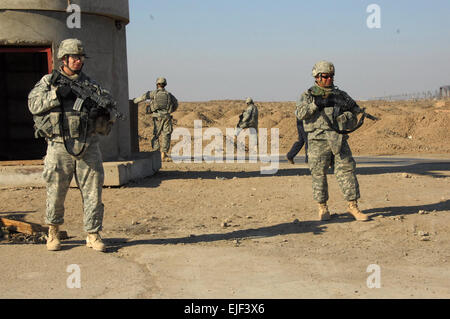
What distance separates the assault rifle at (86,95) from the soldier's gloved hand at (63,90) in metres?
0.03

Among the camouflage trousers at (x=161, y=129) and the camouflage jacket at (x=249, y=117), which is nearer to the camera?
the camouflage trousers at (x=161, y=129)

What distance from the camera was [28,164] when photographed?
8812mm

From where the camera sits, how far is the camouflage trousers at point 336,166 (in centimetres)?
627

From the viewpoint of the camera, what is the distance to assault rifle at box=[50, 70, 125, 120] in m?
4.79

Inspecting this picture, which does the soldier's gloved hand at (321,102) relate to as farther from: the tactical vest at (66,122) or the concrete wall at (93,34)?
the concrete wall at (93,34)

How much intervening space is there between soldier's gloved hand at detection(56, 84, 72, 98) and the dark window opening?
7164 millimetres

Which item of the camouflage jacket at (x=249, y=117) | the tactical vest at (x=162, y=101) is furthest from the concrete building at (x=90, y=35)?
the camouflage jacket at (x=249, y=117)

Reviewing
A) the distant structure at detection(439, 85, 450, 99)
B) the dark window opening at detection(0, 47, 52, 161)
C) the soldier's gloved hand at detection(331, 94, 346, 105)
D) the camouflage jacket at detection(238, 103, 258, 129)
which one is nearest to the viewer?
the soldier's gloved hand at detection(331, 94, 346, 105)

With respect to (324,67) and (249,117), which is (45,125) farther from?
(249,117)

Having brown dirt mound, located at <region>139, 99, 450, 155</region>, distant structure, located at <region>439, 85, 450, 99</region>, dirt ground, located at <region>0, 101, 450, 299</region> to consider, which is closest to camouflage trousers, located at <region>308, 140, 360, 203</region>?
dirt ground, located at <region>0, 101, 450, 299</region>

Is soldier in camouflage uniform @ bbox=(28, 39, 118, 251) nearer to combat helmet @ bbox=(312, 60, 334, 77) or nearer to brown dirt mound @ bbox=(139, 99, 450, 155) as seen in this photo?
combat helmet @ bbox=(312, 60, 334, 77)

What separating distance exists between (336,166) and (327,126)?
18.7 inches

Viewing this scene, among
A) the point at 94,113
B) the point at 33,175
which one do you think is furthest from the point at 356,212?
the point at 33,175
